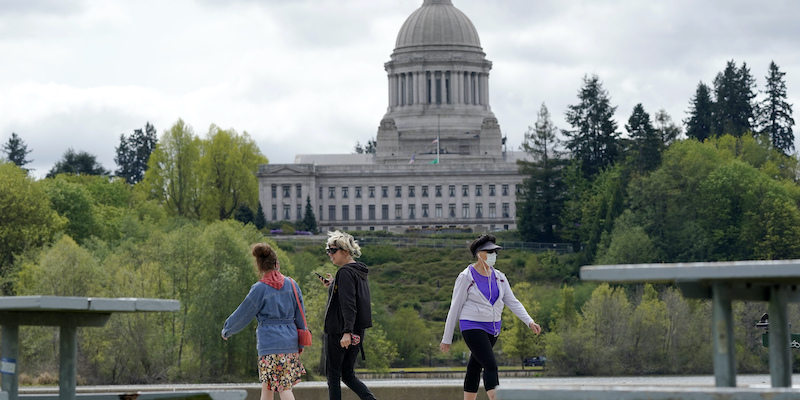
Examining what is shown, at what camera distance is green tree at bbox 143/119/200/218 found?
339 ft

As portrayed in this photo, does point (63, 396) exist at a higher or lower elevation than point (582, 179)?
lower

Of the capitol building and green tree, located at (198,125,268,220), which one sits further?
the capitol building

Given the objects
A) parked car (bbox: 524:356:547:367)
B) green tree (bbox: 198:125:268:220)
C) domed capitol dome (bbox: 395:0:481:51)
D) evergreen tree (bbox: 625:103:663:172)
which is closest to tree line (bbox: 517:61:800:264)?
evergreen tree (bbox: 625:103:663:172)

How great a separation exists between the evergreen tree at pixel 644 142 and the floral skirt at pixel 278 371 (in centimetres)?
7599

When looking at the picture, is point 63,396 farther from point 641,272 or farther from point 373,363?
point 373,363

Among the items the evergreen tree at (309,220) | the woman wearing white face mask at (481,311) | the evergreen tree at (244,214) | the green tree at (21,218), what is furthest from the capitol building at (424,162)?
the woman wearing white face mask at (481,311)

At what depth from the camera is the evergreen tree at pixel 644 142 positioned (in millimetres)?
86750

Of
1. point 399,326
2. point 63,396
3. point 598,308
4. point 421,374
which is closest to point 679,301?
point 598,308

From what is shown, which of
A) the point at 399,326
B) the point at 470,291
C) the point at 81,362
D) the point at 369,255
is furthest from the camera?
the point at 369,255

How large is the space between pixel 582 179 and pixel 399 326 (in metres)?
34.0

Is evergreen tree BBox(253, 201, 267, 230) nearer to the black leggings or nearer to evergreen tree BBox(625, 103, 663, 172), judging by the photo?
evergreen tree BBox(625, 103, 663, 172)

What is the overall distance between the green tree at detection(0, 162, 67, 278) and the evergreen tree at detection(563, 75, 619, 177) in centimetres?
4324

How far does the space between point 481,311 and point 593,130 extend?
87882 millimetres

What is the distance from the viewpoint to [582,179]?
97.3 m
